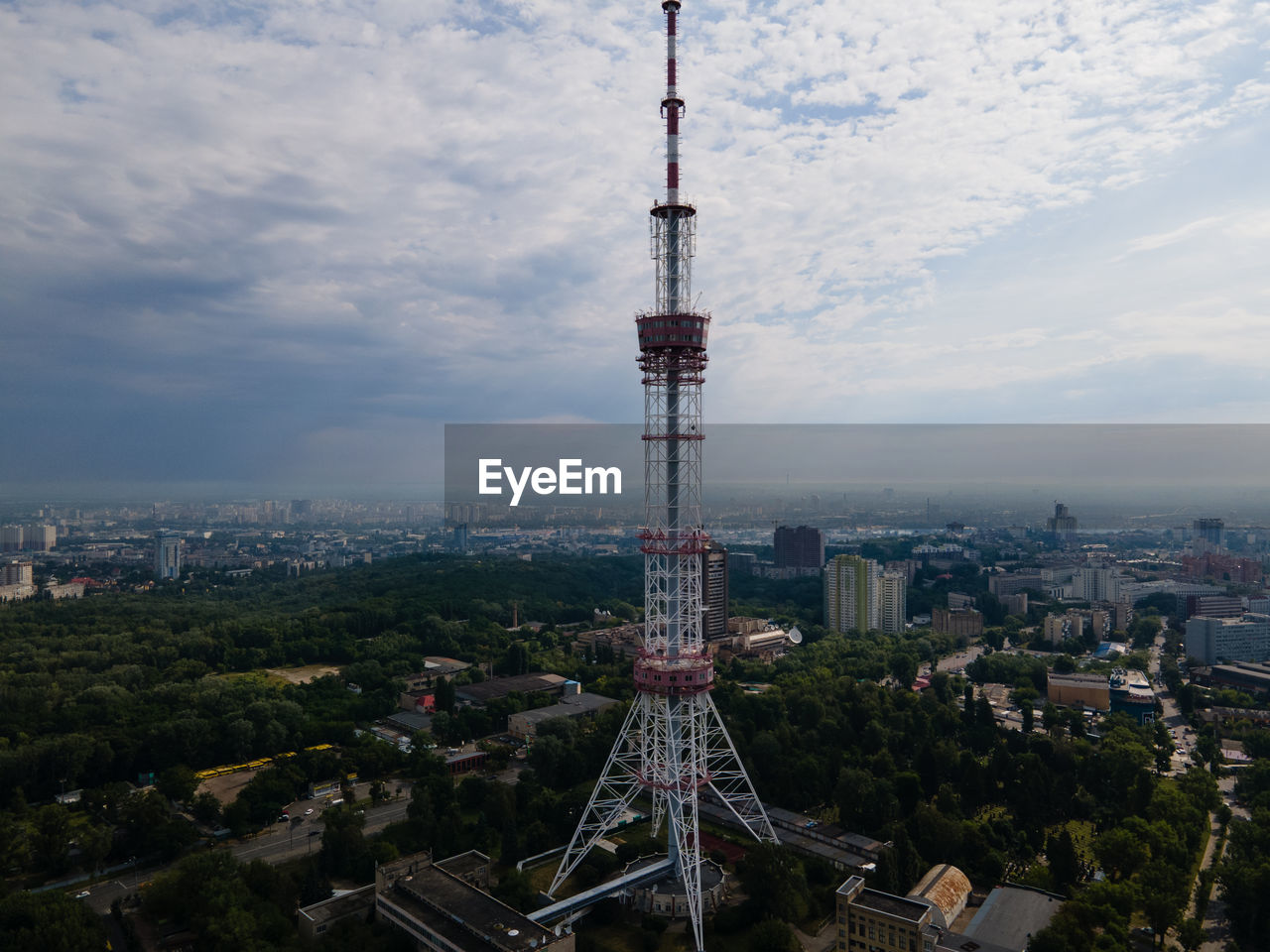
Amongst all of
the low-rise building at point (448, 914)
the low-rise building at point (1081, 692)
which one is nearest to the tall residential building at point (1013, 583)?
the low-rise building at point (1081, 692)

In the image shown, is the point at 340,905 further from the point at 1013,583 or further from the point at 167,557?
the point at 167,557

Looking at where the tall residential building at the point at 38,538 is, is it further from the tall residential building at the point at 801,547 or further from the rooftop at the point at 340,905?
the rooftop at the point at 340,905

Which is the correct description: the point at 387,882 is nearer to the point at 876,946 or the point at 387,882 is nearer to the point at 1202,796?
the point at 876,946

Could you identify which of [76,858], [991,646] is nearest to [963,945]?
[76,858]

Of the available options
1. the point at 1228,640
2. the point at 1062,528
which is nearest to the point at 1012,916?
the point at 1228,640

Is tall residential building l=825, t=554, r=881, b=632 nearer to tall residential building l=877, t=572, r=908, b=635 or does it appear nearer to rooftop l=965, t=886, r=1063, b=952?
tall residential building l=877, t=572, r=908, b=635

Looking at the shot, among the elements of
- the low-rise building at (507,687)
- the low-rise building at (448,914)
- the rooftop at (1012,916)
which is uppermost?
the low-rise building at (448,914)
